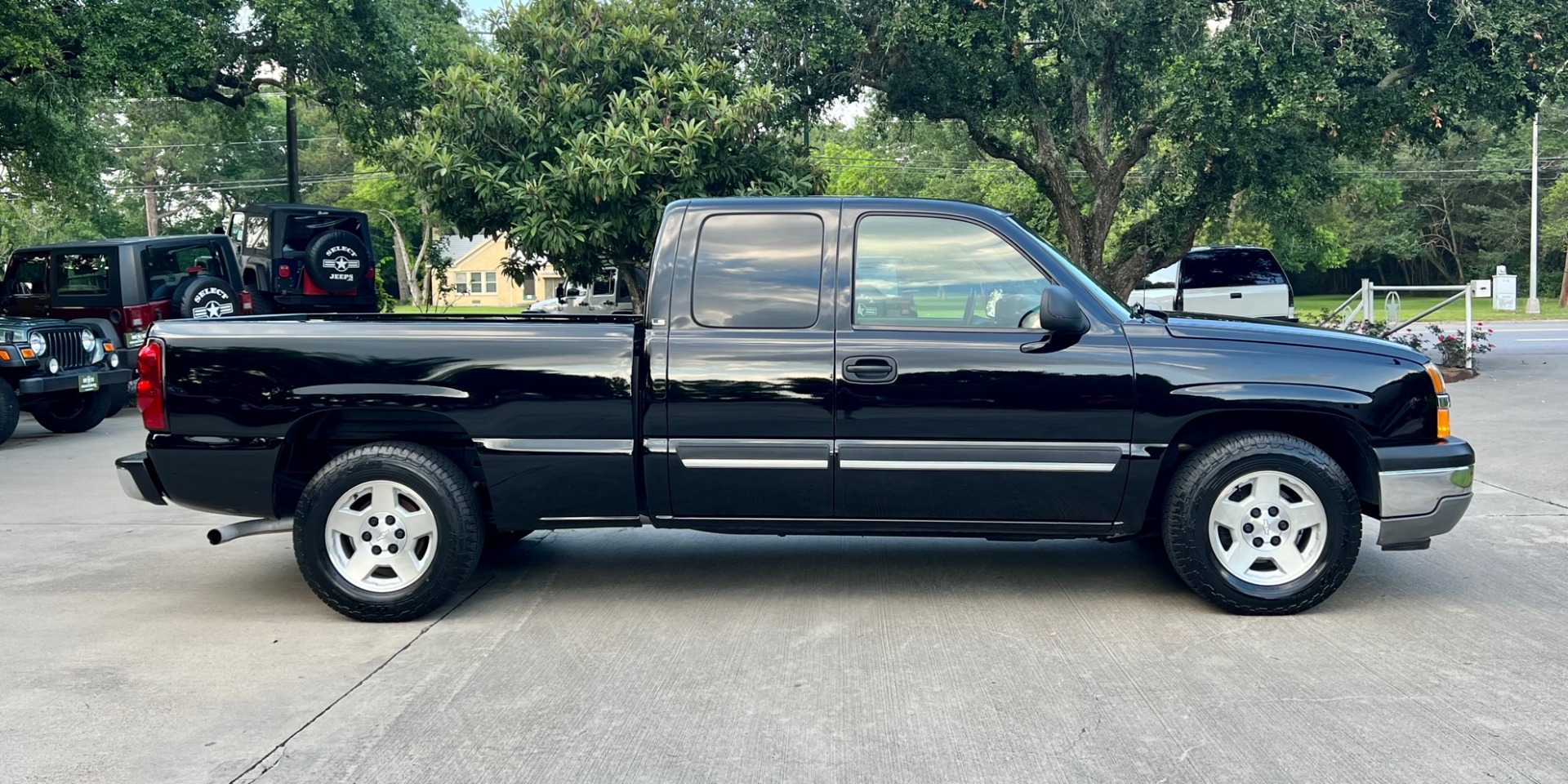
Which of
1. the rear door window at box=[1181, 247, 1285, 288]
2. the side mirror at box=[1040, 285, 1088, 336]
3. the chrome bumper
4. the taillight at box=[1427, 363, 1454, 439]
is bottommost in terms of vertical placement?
the chrome bumper

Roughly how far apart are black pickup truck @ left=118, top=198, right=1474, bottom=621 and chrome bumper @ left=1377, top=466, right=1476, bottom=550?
0.4 inches

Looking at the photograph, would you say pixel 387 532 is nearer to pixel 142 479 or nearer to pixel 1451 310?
pixel 142 479

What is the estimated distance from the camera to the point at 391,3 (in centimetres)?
1997

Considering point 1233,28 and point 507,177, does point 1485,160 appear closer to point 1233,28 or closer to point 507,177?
point 1233,28

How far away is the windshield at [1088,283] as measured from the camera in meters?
5.54

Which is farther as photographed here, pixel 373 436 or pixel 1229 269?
pixel 1229 269

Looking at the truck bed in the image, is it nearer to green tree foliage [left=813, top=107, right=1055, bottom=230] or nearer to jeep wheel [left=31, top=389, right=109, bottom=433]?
jeep wheel [left=31, top=389, right=109, bottom=433]

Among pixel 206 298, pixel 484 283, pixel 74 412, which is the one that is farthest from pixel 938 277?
pixel 484 283

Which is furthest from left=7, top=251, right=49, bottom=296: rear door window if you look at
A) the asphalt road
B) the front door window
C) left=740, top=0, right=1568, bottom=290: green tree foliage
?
the front door window

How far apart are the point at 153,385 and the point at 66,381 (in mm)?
8004

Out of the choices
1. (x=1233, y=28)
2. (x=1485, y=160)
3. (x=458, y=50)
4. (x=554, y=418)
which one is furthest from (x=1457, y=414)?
(x=1485, y=160)

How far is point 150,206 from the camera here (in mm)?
66375

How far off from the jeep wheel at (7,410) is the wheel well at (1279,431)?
10910mm

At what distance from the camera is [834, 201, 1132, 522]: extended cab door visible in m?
5.36
